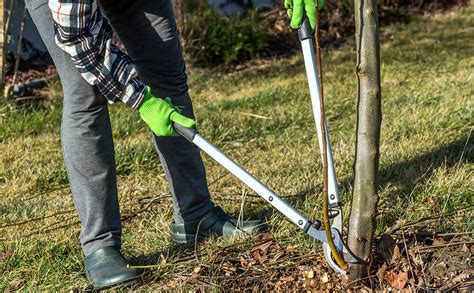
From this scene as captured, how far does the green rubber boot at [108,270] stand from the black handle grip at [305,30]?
1055 millimetres

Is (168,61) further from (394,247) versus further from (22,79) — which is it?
(22,79)

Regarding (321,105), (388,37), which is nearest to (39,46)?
(388,37)

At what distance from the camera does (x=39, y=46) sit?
7391 mm

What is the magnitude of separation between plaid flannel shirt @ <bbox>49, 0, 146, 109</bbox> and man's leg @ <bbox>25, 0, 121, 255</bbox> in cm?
11

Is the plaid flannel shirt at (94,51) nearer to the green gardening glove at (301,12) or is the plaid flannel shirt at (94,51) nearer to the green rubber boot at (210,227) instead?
the green gardening glove at (301,12)

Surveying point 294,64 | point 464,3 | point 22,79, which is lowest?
point 464,3

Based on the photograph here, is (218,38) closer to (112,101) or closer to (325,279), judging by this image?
(112,101)

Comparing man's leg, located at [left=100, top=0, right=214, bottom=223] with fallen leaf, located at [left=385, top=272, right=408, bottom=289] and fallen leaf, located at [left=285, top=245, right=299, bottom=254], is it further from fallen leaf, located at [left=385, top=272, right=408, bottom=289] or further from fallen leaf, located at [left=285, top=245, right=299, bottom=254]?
fallen leaf, located at [left=385, top=272, right=408, bottom=289]

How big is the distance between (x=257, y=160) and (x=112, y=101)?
1928 mm

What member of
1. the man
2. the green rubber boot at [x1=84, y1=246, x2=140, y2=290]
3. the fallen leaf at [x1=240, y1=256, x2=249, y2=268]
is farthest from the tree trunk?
the green rubber boot at [x1=84, y1=246, x2=140, y2=290]

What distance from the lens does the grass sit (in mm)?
3062

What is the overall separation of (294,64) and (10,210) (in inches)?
161

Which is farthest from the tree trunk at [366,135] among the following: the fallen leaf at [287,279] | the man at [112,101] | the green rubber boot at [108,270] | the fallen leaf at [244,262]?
the green rubber boot at [108,270]

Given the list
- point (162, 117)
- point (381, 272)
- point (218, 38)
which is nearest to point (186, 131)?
point (162, 117)
